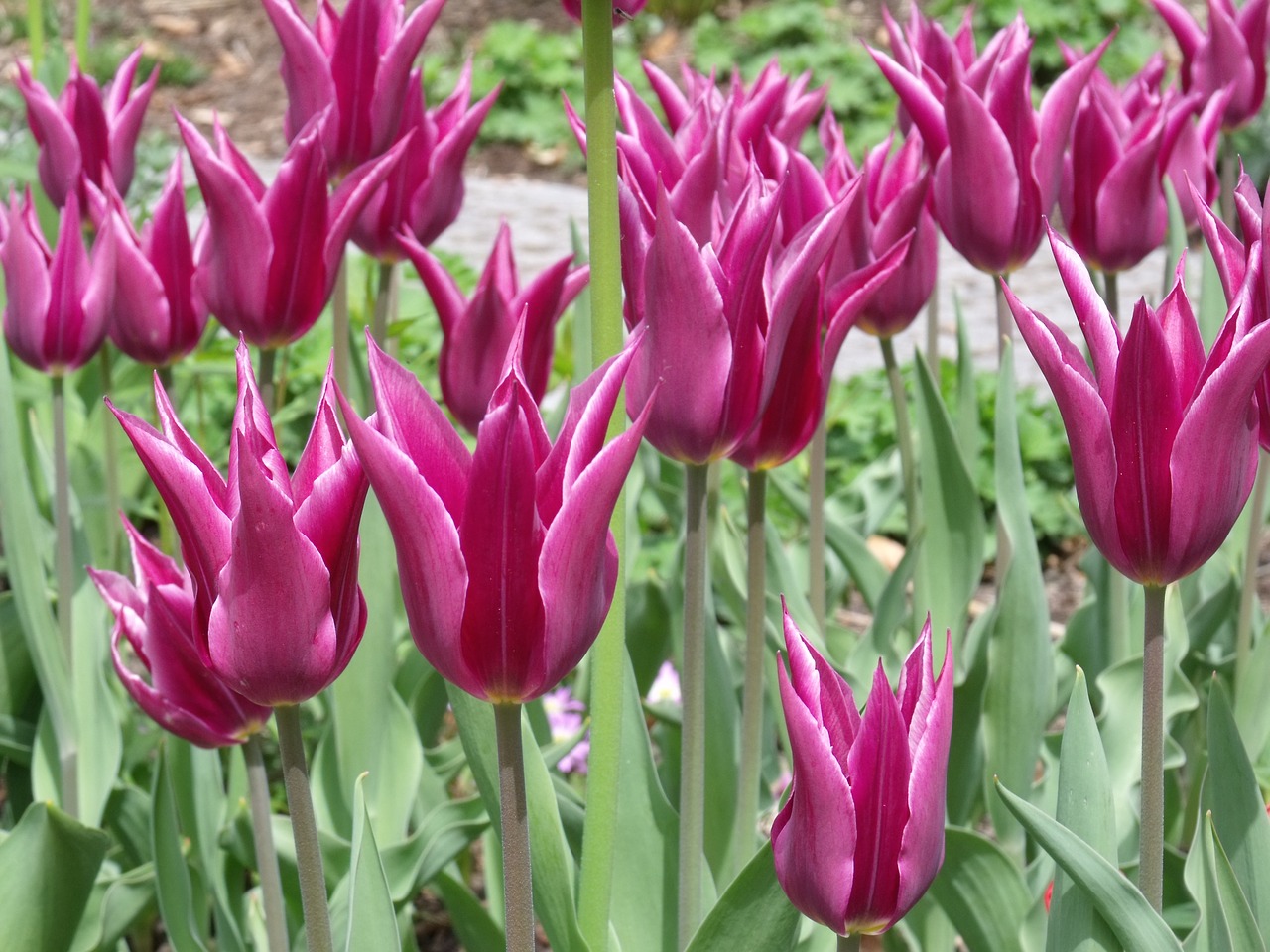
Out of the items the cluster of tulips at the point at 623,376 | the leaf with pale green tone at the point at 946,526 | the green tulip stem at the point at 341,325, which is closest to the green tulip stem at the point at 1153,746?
the cluster of tulips at the point at 623,376

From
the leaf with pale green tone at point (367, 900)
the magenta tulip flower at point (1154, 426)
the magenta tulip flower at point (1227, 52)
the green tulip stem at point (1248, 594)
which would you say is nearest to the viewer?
the magenta tulip flower at point (1154, 426)

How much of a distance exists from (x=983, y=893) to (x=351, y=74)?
42.7 inches

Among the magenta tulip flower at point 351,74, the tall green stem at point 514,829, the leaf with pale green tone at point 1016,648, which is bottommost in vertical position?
the leaf with pale green tone at point 1016,648

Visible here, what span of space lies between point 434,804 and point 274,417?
58 cm

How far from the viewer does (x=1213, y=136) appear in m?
1.91

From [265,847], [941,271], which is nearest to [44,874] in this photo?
[265,847]

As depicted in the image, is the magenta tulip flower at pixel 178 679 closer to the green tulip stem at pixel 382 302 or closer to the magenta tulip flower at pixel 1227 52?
the green tulip stem at pixel 382 302

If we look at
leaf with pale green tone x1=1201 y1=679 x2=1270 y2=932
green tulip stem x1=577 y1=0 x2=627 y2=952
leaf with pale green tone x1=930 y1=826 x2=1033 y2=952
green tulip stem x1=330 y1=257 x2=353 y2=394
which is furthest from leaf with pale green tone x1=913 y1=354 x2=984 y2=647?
green tulip stem x1=577 y1=0 x2=627 y2=952

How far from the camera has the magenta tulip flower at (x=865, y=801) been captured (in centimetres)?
84

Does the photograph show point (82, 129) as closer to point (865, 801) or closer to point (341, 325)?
point (341, 325)

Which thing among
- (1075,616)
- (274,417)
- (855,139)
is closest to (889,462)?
(1075,616)

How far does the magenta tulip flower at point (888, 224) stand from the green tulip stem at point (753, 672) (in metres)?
0.28

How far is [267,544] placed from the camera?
33.3 inches

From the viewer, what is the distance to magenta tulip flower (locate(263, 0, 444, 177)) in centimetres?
163
